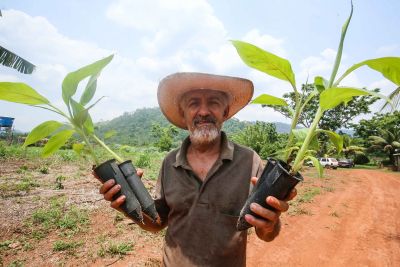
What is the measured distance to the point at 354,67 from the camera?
39.2 inches

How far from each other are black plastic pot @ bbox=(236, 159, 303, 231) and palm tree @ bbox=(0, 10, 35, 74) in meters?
6.37

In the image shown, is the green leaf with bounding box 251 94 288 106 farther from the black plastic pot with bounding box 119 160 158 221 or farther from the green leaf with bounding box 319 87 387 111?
the black plastic pot with bounding box 119 160 158 221

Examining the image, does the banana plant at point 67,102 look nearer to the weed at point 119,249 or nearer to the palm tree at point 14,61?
the weed at point 119,249

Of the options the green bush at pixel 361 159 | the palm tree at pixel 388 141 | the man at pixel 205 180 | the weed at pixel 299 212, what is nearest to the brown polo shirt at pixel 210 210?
the man at pixel 205 180

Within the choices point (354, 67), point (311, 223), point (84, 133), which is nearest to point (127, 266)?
point (84, 133)

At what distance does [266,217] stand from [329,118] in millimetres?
28028

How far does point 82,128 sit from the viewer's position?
4.23 ft

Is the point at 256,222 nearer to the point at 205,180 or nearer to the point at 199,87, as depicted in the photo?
the point at 205,180

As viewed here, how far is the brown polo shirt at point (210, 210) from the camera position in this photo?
1572mm

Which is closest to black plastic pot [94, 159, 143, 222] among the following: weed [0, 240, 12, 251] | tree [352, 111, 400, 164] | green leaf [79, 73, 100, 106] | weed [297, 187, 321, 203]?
green leaf [79, 73, 100, 106]

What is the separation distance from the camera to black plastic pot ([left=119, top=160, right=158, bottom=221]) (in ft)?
4.43

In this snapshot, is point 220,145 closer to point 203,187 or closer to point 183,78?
point 203,187

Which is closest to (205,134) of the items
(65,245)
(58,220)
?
(65,245)

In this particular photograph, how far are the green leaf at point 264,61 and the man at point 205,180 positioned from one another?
592 millimetres
